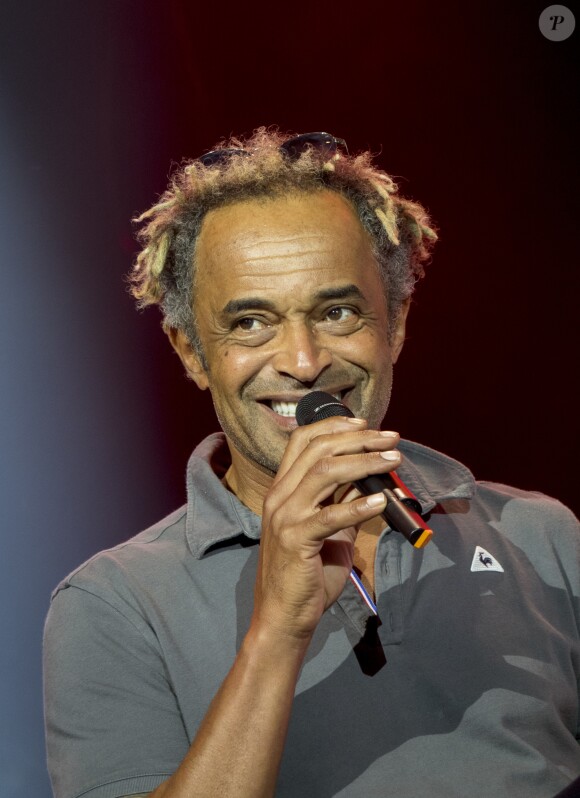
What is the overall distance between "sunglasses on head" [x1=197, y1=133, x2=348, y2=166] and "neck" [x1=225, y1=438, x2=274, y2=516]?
1.94 feet

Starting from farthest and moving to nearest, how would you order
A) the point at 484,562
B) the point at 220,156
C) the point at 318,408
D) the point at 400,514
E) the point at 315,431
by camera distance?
the point at 220,156, the point at 484,562, the point at 318,408, the point at 315,431, the point at 400,514

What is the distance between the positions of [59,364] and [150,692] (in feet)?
3.29

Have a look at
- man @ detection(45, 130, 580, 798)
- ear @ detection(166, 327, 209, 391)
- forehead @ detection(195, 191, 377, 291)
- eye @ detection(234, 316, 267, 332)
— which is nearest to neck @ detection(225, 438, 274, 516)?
man @ detection(45, 130, 580, 798)

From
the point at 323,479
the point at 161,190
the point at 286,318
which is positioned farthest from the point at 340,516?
the point at 161,190

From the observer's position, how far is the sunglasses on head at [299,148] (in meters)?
1.89

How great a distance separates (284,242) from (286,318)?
0.15 metres

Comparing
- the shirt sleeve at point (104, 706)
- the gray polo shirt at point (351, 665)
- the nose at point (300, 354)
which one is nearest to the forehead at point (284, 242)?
the nose at point (300, 354)

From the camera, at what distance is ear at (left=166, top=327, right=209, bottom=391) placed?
6.31 ft

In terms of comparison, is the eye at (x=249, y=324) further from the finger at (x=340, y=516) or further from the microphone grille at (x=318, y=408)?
the finger at (x=340, y=516)

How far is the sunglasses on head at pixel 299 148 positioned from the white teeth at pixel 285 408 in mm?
528

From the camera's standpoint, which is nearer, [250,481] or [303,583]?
[303,583]

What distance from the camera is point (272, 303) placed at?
168 centimetres

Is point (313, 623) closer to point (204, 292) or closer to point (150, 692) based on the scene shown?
point (150, 692)

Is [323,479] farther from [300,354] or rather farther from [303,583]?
[300,354]
